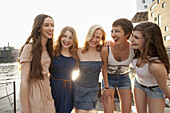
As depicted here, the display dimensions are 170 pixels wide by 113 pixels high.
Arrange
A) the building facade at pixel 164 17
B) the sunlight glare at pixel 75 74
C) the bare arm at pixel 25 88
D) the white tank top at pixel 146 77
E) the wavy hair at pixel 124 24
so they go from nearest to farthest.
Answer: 1. the bare arm at pixel 25 88
2. the white tank top at pixel 146 77
3. the wavy hair at pixel 124 24
4. the sunlight glare at pixel 75 74
5. the building facade at pixel 164 17

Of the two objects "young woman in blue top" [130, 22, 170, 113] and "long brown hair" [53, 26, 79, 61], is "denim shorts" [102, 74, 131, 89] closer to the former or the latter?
"young woman in blue top" [130, 22, 170, 113]

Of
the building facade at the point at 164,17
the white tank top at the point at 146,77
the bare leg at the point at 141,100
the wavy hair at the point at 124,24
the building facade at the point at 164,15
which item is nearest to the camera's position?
the white tank top at the point at 146,77

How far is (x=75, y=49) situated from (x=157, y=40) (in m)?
1.42

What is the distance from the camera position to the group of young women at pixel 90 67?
1.71 m

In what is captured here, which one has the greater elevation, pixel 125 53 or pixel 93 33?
pixel 93 33

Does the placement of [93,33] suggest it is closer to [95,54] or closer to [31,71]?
[95,54]

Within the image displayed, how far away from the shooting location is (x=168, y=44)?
23344 mm

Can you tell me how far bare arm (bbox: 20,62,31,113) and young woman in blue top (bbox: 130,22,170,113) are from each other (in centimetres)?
173

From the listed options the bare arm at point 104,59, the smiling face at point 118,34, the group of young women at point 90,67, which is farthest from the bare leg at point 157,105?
the smiling face at point 118,34

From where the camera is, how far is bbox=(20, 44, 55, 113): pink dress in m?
1.68

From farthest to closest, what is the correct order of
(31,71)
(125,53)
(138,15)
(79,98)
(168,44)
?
(138,15) < (168,44) < (125,53) < (79,98) < (31,71)

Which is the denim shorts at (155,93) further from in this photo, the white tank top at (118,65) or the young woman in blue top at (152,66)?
the white tank top at (118,65)

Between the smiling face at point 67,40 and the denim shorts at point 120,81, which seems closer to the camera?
the smiling face at point 67,40

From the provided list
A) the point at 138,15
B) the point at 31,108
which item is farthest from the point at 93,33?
the point at 138,15
